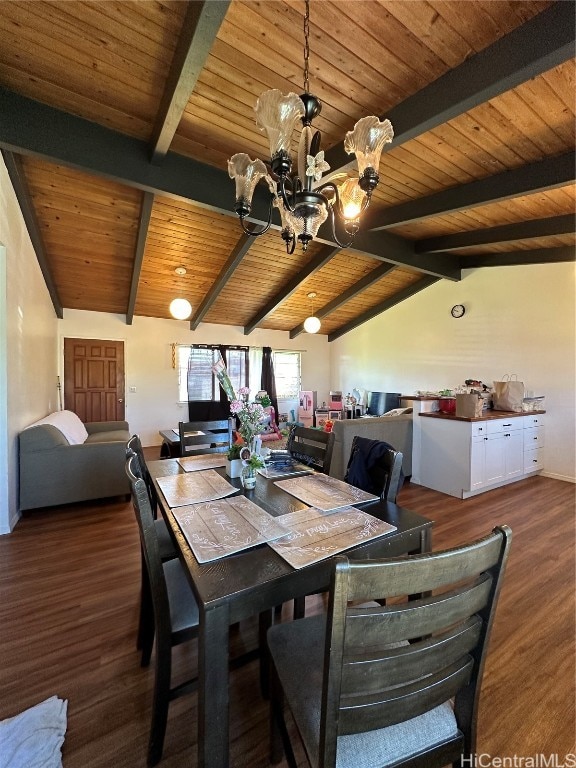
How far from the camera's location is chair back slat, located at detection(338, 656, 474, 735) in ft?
2.35

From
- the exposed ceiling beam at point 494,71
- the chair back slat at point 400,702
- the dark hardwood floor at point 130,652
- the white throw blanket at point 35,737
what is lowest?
the dark hardwood floor at point 130,652

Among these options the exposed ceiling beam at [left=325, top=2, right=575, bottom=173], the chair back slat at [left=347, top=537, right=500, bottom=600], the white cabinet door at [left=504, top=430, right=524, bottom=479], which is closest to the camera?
the chair back slat at [left=347, top=537, right=500, bottom=600]

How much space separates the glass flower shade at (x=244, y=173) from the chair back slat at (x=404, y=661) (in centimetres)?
205

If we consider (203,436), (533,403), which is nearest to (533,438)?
(533,403)

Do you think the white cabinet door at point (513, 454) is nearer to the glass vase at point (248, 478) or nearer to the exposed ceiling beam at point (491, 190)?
the exposed ceiling beam at point (491, 190)

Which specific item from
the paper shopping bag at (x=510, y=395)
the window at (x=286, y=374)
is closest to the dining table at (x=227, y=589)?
the paper shopping bag at (x=510, y=395)

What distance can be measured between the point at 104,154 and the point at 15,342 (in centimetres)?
185

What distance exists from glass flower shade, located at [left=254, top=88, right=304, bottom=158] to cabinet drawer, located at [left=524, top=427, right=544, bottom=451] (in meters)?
4.61

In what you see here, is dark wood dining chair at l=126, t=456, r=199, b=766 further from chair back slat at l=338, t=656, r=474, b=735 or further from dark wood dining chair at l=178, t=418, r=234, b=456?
dark wood dining chair at l=178, t=418, r=234, b=456

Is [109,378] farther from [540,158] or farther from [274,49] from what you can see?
[540,158]

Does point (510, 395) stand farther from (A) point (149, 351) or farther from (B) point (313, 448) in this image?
(A) point (149, 351)

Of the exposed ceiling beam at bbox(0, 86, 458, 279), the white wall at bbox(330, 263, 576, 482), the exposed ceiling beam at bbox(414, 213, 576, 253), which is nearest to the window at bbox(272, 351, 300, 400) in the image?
the white wall at bbox(330, 263, 576, 482)

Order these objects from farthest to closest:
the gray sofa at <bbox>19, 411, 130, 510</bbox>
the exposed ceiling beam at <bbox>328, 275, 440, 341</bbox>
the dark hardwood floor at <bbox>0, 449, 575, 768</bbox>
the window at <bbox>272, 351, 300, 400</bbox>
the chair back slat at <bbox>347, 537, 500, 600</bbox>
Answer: the window at <bbox>272, 351, 300, 400</bbox> → the exposed ceiling beam at <bbox>328, 275, 440, 341</bbox> → the gray sofa at <bbox>19, 411, 130, 510</bbox> → the dark hardwood floor at <bbox>0, 449, 575, 768</bbox> → the chair back slat at <bbox>347, 537, 500, 600</bbox>

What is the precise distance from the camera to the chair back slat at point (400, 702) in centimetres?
72
